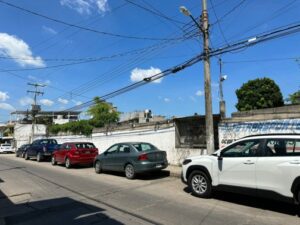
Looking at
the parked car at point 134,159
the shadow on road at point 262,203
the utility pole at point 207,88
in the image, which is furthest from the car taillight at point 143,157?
the shadow on road at point 262,203

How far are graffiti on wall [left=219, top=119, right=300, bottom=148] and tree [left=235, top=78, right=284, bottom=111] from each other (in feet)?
99.8

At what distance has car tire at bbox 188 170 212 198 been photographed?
8.53 m

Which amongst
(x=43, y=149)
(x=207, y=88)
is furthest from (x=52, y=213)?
(x=43, y=149)

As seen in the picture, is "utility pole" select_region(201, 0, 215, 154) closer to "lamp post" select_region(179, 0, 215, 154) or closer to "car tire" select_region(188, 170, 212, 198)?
"lamp post" select_region(179, 0, 215, 154)

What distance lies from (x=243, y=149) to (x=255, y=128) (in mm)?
4666

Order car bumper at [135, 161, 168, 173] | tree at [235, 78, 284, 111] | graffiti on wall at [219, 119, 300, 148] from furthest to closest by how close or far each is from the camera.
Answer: tree at [235, 78, 284, 111] → car bumper at [135, 161, 168, 173] → graffiti on wall at [219, 119, 300, 148]

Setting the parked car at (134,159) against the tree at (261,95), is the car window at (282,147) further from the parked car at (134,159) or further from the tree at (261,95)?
the tree at (261,95)

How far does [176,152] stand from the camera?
16.2 m

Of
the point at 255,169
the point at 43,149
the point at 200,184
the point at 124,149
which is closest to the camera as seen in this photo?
the point at 255,169

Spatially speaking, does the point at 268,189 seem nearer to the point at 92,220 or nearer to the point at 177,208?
the point at 177,208

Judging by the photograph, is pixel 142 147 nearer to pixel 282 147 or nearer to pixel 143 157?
pixel 143 157

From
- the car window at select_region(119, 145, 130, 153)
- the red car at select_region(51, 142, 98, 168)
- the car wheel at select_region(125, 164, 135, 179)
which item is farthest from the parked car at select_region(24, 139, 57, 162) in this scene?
the car wheel at select_region(125, 164, 135, 179)

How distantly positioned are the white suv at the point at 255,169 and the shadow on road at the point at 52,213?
3.03 meters

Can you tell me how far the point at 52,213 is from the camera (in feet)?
24.3
